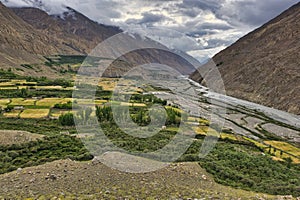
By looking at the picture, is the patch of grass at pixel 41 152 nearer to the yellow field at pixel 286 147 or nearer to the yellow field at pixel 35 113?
the yellow field at pixel 35 113

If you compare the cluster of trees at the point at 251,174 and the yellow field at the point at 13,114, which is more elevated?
the cluster of trees at the point at 251,174

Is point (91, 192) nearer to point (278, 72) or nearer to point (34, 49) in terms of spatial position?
point (278, 72)

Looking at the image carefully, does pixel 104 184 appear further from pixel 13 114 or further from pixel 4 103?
pixel 4 103

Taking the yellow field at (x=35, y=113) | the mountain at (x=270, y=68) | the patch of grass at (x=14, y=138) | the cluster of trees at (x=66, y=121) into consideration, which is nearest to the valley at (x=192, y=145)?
the yellow field at (x=35, y=113)

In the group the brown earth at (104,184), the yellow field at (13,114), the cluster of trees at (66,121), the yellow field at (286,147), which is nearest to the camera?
the brown earth at (104,184)

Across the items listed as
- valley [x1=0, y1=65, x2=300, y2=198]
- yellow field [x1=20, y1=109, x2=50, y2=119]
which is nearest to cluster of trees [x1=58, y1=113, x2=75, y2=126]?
valley [x1=0, y1=65, x2=300, y2=198]

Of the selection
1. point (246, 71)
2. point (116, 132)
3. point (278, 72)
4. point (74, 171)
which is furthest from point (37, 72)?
point (74, 171)
